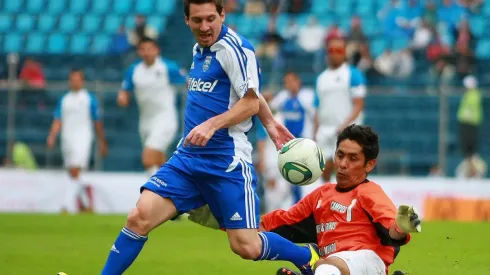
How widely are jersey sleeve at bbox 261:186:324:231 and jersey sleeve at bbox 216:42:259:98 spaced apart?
2.99ft

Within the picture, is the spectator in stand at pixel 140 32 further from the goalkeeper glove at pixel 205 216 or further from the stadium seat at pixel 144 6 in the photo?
the goalkeeper glove at pixel 205 216

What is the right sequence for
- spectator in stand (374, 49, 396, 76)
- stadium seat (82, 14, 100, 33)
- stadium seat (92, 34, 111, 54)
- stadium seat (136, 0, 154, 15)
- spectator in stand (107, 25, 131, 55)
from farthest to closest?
stadium seat (136, 0, 154, 15) → stadium seat (82, 14, 100, 33) → stadium seat (92, 34, 111, 54) → spectator in stand (107, 25, 131, 55) → spectator in stand (374, 49, 396, 76)

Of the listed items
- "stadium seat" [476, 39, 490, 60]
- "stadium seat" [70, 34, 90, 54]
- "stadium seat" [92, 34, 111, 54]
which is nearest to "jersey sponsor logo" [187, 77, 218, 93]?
"stadium seat" [476, 39, 490, 60]

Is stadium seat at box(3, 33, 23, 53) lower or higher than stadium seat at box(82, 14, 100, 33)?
lower

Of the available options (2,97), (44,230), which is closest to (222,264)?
(44,230)

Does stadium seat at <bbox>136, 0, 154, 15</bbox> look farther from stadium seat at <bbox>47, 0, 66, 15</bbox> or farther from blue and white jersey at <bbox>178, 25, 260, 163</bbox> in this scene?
blue and white jersey at <bbox>178, 25, 260, 163</bbox>

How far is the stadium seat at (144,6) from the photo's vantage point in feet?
94.4

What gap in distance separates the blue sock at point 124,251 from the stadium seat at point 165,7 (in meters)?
21.5

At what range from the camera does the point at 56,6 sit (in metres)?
29.3

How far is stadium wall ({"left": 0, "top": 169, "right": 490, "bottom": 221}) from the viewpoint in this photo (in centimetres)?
1922

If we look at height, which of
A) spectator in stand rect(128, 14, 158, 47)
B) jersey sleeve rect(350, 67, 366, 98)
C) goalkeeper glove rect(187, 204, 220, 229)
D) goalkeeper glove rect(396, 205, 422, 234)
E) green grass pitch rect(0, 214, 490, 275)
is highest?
spectator in stand rect(128, 14, 158, 47)

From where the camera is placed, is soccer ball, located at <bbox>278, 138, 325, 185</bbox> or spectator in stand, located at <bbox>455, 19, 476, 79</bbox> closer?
soccer ball, located at <bbox>278, 138, 325, 185</bbox>

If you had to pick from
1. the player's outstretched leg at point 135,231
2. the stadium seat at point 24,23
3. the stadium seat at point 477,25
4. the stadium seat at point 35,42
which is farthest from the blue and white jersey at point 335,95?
the stadium seat at point 24,23

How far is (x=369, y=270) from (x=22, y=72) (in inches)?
720
